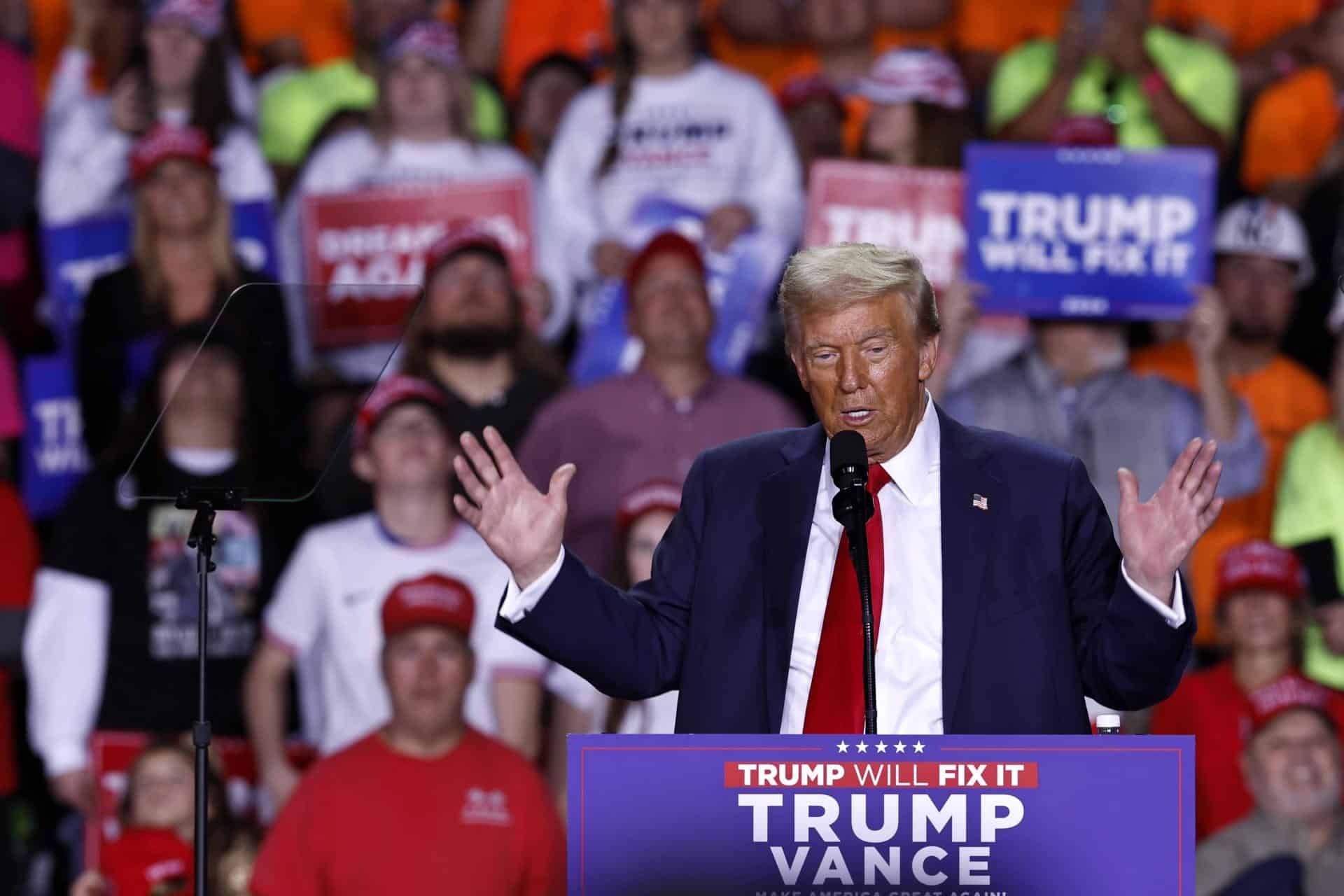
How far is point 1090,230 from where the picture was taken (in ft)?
19.3

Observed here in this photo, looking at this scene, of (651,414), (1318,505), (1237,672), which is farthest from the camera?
(1318,505)

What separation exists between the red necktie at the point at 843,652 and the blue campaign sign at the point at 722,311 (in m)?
3.41

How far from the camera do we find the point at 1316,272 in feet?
21.8

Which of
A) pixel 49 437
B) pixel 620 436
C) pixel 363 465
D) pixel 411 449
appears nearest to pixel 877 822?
pixel 620 436

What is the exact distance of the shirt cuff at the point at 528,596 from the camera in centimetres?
278

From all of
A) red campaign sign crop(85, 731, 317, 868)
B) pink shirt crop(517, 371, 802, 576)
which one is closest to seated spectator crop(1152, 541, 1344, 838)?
pink shirt crop(517, 371, 802, 576)

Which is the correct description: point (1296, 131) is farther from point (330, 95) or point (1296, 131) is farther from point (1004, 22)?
point (330, 95)

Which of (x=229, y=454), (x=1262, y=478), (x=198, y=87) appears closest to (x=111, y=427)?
(x=198, y=87)

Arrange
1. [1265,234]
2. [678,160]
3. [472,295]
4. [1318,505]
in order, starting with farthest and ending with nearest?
1. [678,160]
2. [1265,234]
3. [472,295]
4. [1318,505]

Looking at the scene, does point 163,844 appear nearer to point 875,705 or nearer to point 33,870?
point 33,870

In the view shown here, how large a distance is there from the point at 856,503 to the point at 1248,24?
17.4 feet

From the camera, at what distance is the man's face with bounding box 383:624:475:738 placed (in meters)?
5.47

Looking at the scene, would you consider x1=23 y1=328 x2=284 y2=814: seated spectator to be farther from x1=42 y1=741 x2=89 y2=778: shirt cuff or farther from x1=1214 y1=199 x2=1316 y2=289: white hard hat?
x1=1214 y1=199 x2=1316 y2=289: white hard hat

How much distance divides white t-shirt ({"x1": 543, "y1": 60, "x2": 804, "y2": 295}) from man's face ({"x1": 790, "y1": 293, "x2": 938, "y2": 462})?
11.9 feet
